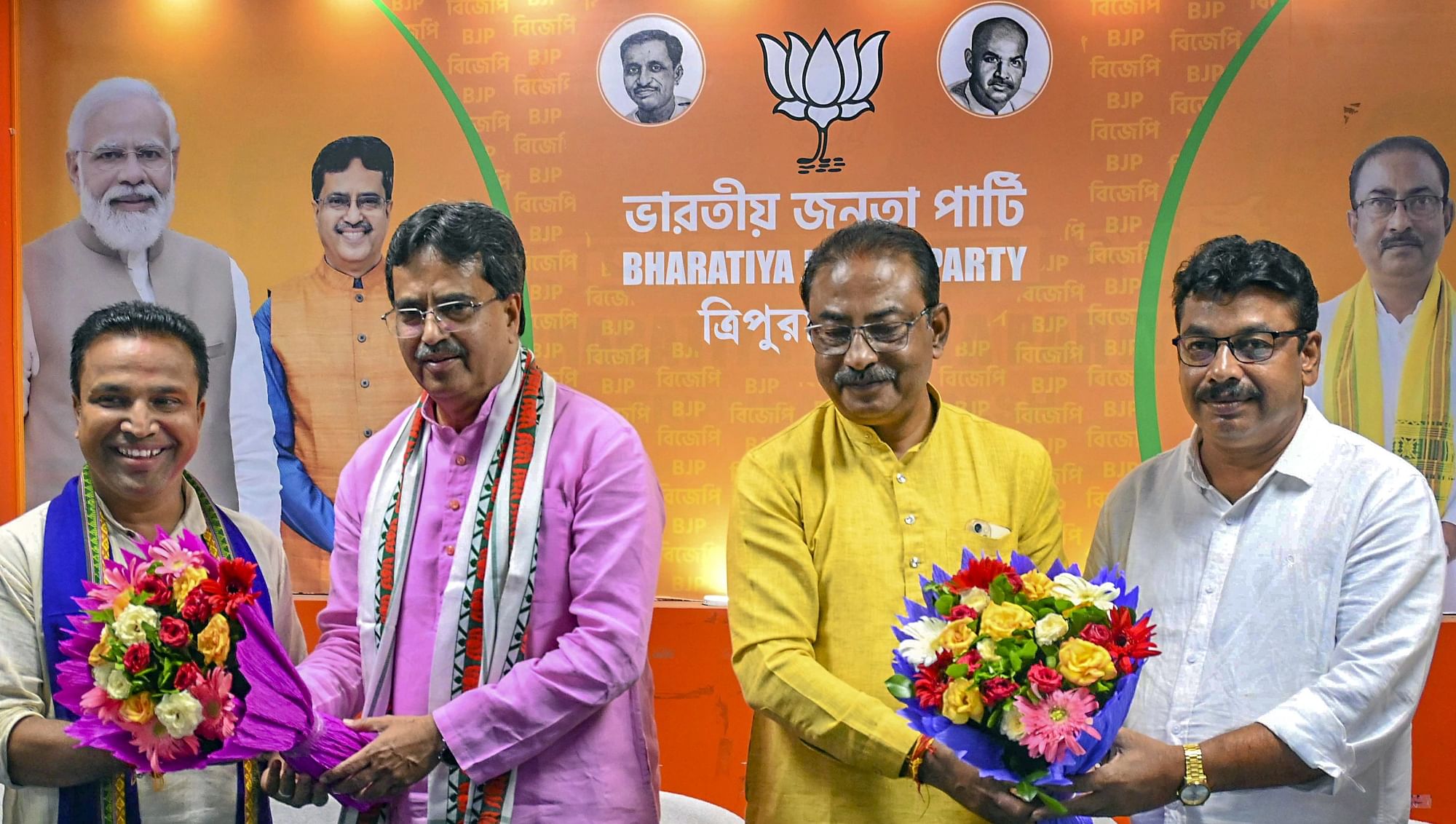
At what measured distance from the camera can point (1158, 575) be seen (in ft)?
8.20

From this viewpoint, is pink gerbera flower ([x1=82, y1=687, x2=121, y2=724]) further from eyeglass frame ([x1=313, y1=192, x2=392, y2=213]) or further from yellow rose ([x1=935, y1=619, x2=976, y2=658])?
eyeglass frame ([x1=313, y1=192, x2=392, y2=213])

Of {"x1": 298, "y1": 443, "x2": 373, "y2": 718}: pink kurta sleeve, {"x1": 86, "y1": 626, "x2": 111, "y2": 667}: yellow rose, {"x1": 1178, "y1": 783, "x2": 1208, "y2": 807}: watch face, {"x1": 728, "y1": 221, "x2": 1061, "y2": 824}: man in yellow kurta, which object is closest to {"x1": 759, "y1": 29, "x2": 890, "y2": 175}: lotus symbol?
{"x1": 728, "y1": 221, "x2": 1061, "y2": 824}: man in yellow kurta

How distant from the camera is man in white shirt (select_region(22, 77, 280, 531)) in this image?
4.86 metres

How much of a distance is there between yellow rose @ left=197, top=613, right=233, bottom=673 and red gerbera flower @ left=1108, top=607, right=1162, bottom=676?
4.96 ft

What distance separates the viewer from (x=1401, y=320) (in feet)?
14.2

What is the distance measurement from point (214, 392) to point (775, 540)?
10.9ft

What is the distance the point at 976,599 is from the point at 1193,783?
59 centimetres

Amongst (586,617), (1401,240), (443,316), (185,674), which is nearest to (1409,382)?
(1401,240)

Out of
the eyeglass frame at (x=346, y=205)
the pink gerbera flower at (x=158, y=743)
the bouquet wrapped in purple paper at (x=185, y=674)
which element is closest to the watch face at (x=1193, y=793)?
the bouquet wrapped in purple paper at (x=185, y=674)

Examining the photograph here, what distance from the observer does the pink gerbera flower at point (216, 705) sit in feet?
6.85

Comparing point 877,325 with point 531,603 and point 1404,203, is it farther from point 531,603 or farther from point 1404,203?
point 1404,203

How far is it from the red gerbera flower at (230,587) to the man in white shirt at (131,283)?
2.80 m

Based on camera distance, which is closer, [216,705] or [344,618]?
[216,705]

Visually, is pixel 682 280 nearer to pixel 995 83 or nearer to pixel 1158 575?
pixel 995 83
